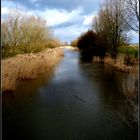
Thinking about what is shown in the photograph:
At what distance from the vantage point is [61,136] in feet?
19.2

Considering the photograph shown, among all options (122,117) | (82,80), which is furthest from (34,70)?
(122,117)

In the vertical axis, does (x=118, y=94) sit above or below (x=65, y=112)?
above

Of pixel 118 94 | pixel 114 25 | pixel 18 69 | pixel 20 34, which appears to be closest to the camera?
pixel 118 94

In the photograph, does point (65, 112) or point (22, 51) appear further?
point (22, 51)

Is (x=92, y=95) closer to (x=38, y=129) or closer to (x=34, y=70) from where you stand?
(x=38, y=129)

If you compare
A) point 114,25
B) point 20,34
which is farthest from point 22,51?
point 114,25

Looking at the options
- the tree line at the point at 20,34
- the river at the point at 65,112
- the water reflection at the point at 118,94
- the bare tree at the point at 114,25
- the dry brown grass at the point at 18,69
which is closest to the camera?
the river at the point at 65,112

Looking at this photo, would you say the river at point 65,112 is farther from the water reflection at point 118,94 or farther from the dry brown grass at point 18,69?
the dry brown grass at point 18,69

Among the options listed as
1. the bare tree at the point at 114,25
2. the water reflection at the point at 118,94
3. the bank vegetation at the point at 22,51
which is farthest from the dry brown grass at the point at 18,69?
the bare tree at the point at 114,25

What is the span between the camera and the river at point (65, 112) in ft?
19.8

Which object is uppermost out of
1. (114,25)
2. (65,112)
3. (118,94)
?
(114,25)

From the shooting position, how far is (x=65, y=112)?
7465 mm

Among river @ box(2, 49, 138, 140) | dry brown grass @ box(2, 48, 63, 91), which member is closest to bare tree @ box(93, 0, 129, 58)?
dry brown grass @ box(2, 48, 63, 91)

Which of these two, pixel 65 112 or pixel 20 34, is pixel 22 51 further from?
pixel 65 112
